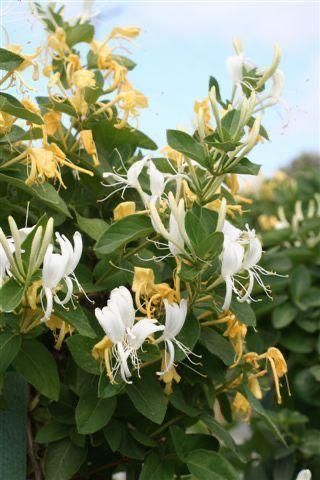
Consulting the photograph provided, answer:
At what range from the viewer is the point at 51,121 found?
107cm

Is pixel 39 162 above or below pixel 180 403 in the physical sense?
above

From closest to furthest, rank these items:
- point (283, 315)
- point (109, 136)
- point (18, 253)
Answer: point (18, 253)
point (109, 136)
point (283, 315)

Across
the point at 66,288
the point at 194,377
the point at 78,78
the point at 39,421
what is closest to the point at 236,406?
the point at 194,377

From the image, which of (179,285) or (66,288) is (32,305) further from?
(179,285)

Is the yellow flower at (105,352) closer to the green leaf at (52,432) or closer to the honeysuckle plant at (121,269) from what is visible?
the honeysuckle plant at (121,269)

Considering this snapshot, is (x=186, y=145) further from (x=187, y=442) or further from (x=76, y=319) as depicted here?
(x=187, y=442)

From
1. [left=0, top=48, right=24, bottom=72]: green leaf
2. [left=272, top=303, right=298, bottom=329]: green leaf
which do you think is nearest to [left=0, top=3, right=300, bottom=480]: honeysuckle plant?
[left=0, top=48, right=24, bottom=72]: green leaf

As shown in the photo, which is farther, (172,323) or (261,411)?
(261,411)

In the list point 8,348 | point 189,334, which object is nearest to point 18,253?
point 8,348

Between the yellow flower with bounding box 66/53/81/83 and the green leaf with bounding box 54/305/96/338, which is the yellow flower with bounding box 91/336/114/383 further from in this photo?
the yellow flower with bounding box 66/53/81/83

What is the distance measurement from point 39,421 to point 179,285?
0.33m

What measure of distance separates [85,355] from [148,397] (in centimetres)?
10

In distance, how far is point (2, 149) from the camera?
0.99 m

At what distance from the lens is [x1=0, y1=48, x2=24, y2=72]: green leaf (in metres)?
0.91
